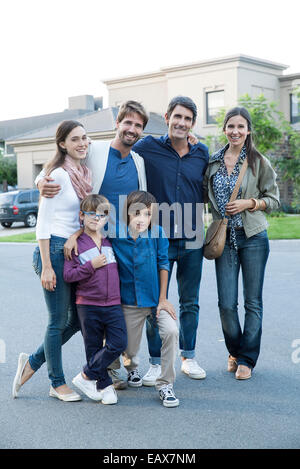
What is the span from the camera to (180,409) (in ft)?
13.0

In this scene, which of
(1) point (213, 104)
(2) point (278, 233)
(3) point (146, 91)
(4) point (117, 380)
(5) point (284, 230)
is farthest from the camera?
(3) point (146, 91)

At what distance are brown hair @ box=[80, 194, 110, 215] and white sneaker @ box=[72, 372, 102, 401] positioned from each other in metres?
1.22

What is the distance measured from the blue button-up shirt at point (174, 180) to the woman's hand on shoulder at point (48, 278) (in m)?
1.11

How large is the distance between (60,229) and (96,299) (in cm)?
55

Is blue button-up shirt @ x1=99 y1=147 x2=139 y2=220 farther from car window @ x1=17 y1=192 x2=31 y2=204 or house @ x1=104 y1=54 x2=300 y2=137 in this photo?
house @ x1=104 y1=54 x2=300 y2=137

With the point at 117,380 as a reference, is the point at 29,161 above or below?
above

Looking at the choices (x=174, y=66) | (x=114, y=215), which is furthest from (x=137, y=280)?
(x=174, y=66)

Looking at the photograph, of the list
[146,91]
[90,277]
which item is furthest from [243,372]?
[146,91]

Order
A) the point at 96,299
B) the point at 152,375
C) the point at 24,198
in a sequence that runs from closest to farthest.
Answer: the point at 96,299, the point at 152,375, the point at 24,198

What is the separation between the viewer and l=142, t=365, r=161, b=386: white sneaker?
176 inches

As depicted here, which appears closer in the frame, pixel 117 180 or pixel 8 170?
pixel 117 180

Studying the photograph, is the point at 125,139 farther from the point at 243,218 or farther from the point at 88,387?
the point at 88,387

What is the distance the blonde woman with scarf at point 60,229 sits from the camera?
12.9 ft

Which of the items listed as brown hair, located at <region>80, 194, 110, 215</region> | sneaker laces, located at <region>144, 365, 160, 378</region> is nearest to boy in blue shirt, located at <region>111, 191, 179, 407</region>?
brown hair, located at <region>80, 194, 110, 215</region>
